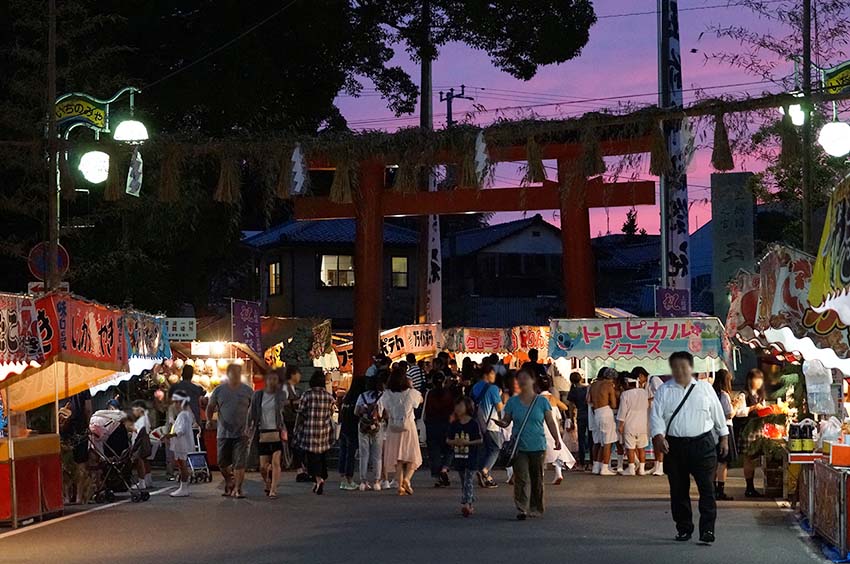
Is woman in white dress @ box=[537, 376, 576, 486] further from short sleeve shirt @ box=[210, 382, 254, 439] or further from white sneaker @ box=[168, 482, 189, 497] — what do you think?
white sneaker @ box=[168, 482, 189, 497]

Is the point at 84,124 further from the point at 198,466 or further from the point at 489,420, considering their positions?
the point at 489,420

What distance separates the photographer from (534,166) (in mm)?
18344

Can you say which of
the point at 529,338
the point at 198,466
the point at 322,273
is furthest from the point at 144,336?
the point at 322,273

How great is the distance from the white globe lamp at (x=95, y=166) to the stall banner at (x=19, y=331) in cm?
439

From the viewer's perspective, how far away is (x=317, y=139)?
790 inches

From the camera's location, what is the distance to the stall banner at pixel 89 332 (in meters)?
15.9

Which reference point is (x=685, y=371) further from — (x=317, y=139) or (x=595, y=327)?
(x=595, y=327)

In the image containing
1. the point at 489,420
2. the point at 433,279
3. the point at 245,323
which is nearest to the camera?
the point at 489,420

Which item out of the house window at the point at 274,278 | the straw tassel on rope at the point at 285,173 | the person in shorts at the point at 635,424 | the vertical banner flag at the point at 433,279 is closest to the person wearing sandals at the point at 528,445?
the straw tassel on rope at the point at 285,173

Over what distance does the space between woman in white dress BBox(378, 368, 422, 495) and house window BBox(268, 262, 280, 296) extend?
1547 inches

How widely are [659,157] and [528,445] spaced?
4.55m

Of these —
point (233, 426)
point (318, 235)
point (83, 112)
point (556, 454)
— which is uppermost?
point (318, 235)

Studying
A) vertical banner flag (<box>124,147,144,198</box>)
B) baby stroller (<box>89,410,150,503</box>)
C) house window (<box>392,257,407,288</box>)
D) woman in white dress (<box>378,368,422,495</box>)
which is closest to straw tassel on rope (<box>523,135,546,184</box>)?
woman in white dress (<box>378,368,422,495</box>)

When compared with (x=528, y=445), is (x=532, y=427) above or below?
above
